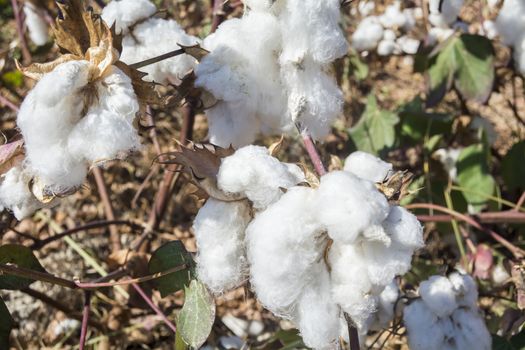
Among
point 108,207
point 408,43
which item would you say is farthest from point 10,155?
point 408,43

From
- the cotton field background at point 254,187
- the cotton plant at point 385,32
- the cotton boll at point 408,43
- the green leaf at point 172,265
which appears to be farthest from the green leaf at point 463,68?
the green leaf at point 172,265

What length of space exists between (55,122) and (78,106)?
0.14 ft

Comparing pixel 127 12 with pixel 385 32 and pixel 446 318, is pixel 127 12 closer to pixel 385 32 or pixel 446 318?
pixel 446 318

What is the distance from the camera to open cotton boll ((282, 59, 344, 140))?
3.39 feet

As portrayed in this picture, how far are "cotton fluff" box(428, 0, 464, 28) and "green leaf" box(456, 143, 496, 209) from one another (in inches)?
15.6

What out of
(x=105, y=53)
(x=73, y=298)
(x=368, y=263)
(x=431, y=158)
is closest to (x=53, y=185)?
(x=105, y=53)

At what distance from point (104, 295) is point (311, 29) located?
1.01 m

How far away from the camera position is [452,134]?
213cm

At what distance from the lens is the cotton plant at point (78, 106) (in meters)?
0.82

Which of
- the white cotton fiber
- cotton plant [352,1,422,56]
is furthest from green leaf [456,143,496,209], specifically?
the white cotton fiber

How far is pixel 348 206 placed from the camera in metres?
0.76

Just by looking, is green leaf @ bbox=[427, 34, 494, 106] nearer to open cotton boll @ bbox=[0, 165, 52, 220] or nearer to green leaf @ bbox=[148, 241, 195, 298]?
green leaf @ bbox=[148, 241, 195, 298]

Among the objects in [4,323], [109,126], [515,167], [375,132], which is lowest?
→ [515,167]

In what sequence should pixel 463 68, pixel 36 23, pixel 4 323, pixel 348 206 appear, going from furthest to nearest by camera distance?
pixel 36 23, pixel 463 68, pixel 4 323, pixel 348 206
